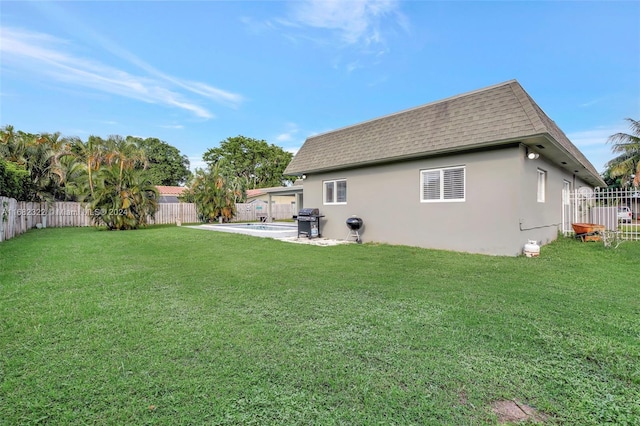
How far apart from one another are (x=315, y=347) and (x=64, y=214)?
23.4m

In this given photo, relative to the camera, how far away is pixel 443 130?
8.44 meters

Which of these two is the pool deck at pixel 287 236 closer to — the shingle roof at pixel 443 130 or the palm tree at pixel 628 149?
the shingle roof at pixel 443 130

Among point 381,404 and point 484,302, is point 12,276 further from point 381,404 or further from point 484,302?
point 484,302

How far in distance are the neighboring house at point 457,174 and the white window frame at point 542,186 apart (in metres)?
0.03

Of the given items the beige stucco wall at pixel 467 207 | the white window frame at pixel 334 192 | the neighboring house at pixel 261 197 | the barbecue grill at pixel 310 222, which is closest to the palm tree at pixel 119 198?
the barbecue grill at pixel 310 222

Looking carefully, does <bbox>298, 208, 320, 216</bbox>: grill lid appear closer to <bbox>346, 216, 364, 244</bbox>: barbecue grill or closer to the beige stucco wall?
the beige stucco wall

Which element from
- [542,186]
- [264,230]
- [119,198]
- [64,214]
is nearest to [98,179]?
[119,198]

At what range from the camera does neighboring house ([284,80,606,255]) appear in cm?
739

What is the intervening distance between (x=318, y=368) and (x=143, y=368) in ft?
4.60

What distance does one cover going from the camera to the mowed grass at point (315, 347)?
76.3 inches

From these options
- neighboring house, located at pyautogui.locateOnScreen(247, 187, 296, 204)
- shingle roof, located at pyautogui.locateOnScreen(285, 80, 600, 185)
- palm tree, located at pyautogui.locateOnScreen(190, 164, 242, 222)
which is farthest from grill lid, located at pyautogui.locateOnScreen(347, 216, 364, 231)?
neighboring house, located at pyautogui.locateOnScreen(247, 187, 296, 204)

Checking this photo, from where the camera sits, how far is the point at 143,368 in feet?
7.80

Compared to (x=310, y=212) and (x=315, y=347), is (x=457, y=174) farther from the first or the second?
(x=315, y=347)

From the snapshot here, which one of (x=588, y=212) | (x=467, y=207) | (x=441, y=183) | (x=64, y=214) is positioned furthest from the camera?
(x=64, y=214)
